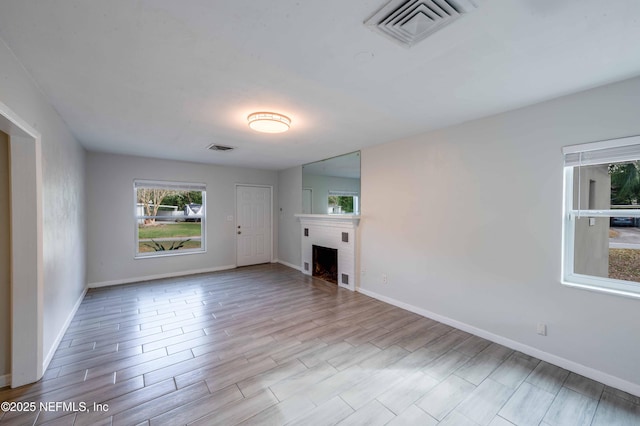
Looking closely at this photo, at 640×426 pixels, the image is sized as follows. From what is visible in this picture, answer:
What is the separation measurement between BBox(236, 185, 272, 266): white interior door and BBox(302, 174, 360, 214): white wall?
1.39m

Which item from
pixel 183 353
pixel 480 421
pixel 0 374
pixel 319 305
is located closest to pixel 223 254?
pixel 319 305

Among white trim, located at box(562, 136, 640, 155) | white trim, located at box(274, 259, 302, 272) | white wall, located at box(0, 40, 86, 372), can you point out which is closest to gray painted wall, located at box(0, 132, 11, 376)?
white wall, located at box(0, 40, 86, 372)

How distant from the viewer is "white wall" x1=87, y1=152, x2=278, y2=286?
15.3ft

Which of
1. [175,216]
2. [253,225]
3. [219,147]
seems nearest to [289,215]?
[253,225]

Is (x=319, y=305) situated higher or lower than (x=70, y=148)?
lower

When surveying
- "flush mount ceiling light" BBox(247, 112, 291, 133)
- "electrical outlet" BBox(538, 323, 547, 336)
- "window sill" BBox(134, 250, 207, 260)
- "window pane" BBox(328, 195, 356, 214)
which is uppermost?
"flush mount ceiling light" BBox(247, 112, 291, 133)

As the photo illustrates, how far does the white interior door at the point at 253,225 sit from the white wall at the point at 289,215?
0.32 m

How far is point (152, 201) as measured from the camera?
5.43 meters

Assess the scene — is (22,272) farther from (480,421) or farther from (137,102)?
(480,421)

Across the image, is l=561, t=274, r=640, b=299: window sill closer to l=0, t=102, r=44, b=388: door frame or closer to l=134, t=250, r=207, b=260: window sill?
l=0, t=102, r=44, b=388: door frame

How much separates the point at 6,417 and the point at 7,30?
2472mm

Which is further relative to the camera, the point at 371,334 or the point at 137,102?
the point at 371,334

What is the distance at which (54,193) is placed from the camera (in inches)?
103

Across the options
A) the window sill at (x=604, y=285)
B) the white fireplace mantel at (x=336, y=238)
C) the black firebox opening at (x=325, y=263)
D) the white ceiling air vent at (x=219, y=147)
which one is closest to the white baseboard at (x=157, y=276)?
the white fireplace mantel at (x=336, y=238)
